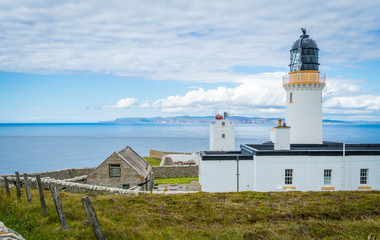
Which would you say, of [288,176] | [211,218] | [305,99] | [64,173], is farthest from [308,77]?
[64,173]

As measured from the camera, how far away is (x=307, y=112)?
28.5m

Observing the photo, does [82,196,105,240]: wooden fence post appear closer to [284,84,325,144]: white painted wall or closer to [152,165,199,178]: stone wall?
[284,84,325,144]: white painted wall

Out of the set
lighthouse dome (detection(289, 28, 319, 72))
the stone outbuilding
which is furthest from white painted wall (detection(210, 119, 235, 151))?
the stone outbuilding

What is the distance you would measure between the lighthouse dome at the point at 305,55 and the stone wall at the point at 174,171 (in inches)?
638

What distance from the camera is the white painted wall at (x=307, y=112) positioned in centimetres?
2844

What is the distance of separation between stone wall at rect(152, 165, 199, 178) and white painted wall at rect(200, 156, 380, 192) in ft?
41.7

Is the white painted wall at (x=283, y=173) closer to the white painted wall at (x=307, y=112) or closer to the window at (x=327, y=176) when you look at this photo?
the window at (x=327, y=176)

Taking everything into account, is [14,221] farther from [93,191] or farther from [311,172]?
[311,172]

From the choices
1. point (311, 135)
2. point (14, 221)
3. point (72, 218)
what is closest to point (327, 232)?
point (72, 218)

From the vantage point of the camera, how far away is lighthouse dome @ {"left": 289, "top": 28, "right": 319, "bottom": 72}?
2922 cm

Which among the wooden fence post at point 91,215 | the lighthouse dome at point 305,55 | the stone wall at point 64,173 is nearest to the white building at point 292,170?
the lighthouse dome at point 305,55

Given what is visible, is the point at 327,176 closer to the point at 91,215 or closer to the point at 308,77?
the point at 308,77

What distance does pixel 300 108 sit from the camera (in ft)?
94.0

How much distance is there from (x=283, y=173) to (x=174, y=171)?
15.6 m
